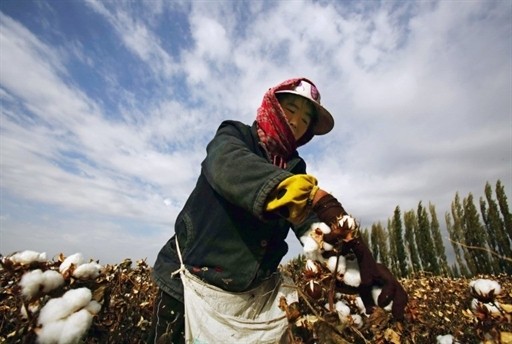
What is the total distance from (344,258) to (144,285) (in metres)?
2.89

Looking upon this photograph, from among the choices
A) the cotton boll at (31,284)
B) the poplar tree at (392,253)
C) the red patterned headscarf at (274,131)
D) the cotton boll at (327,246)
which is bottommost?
the cotton boll at (31,284)

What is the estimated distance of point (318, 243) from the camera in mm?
1449

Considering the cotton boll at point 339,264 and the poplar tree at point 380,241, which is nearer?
the cotton boll at point 339,264

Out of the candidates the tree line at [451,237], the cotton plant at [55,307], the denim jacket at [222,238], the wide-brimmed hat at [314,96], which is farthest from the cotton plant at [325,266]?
the tree line at [451,237]

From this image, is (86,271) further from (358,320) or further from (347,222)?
(358,320)

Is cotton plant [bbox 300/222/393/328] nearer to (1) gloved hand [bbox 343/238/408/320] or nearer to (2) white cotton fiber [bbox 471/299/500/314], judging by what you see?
(1) gloved hand [bbox 343/238/408/320]

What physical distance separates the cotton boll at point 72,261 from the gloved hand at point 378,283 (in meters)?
1.05

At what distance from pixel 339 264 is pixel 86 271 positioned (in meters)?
0.96

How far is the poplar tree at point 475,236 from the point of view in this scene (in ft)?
56.1

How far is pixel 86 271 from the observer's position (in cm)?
122

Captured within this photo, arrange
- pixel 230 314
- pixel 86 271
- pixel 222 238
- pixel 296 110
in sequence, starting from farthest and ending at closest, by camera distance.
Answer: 1. pixel 296 110
2. pixel 222 238
3. pixel 230 314
4. pixel 86 271

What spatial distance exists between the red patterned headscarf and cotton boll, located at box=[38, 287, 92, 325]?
1422mm

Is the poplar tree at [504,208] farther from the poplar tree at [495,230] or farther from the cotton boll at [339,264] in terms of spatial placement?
the cotton boll at [339,264]

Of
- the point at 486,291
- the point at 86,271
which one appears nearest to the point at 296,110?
the point at 486,291
